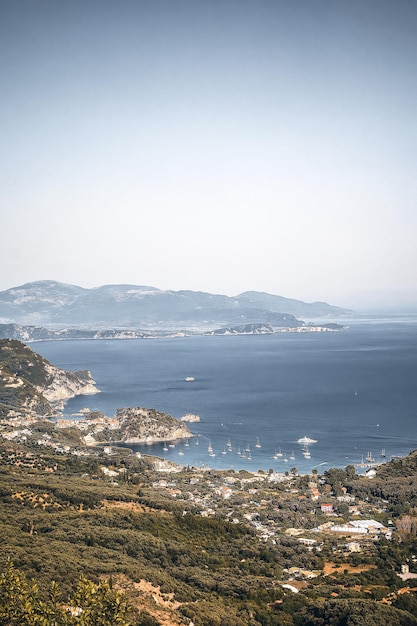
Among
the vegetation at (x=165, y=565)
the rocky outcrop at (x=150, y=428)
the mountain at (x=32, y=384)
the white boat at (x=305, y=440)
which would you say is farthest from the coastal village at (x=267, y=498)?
the mountain at (x=32, y=384)

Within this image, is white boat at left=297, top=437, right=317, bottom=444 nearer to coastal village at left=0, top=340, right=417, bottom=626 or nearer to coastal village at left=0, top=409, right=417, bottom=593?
coastal village at left=0, top=340, right=417, bottom=626

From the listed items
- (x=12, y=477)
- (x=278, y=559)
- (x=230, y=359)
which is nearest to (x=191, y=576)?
(x=278, y=559)

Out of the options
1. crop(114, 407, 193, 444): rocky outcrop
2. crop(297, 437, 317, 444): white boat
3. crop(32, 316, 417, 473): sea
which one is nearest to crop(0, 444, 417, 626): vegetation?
crop(32, 316, 417, 473): sea

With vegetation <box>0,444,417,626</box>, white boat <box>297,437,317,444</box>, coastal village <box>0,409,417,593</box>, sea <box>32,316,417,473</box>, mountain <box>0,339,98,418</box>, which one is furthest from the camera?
mountain <box>0,339,98,418</box>

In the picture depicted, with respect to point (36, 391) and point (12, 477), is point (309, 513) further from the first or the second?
point (36, 391)

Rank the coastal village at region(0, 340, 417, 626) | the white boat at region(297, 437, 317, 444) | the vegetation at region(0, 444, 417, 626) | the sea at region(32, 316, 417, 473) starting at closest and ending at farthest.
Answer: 1. the vegetation at region(0, 444, 417, 626)
2. the coastal village at region(0, 340, 417, 626)
3. the sea at region(32, 316, 417, 473)
4. the white boat at region(297, 437, 317, 444)

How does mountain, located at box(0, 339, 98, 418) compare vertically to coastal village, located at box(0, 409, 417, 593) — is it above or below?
above
